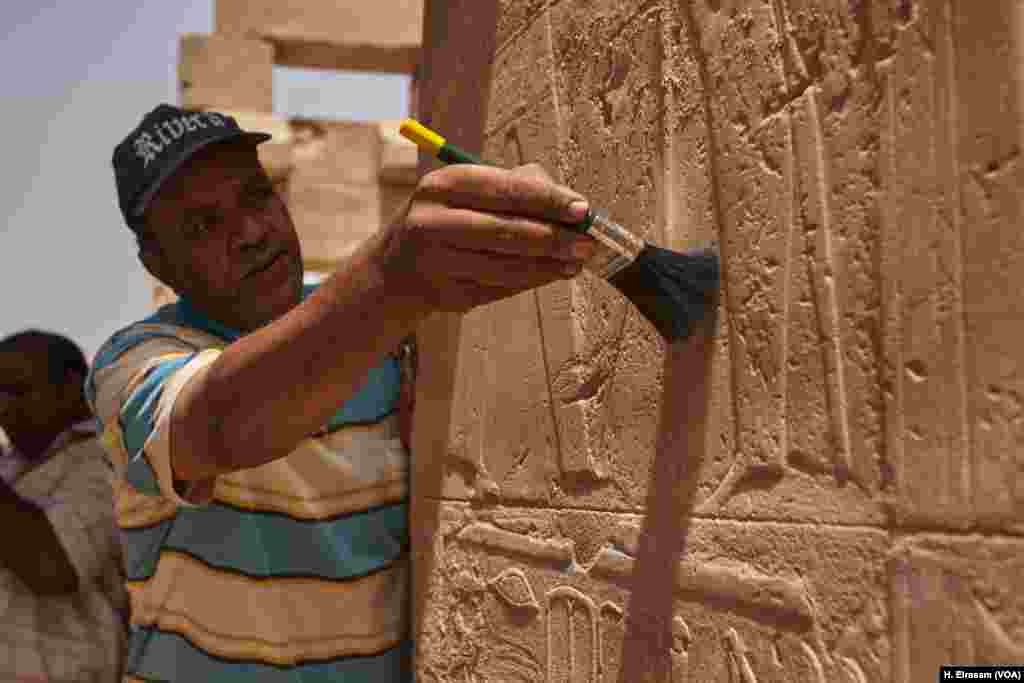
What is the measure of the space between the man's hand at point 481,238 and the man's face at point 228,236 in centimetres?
91

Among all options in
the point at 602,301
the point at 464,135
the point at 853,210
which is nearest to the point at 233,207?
the point at 464,135

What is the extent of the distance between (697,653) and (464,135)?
1.06 meters

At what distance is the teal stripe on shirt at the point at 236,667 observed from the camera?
198 cm

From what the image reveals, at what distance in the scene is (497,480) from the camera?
1.68m

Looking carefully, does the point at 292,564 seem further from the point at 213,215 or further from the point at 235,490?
the point at 213,215

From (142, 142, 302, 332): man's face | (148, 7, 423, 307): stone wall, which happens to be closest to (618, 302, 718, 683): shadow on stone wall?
(142, 142, 302, 332): man's face

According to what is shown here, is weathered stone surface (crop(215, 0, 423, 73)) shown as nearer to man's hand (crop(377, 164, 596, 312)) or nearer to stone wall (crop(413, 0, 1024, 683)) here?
stone wall (crop(413, 0, 1024, 683))

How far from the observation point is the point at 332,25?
753 cm

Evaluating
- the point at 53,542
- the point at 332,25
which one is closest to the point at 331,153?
the point at 332,25

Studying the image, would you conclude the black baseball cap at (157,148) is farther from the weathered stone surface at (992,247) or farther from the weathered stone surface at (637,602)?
the weathered stone surface at (992,247)

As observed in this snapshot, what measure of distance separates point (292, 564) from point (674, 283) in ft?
3.66

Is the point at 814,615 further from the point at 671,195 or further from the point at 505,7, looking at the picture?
the point at 505,7

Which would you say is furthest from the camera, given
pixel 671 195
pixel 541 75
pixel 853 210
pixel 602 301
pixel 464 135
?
pixel 464 135

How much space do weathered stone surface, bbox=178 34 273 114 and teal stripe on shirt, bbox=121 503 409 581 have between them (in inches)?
223
